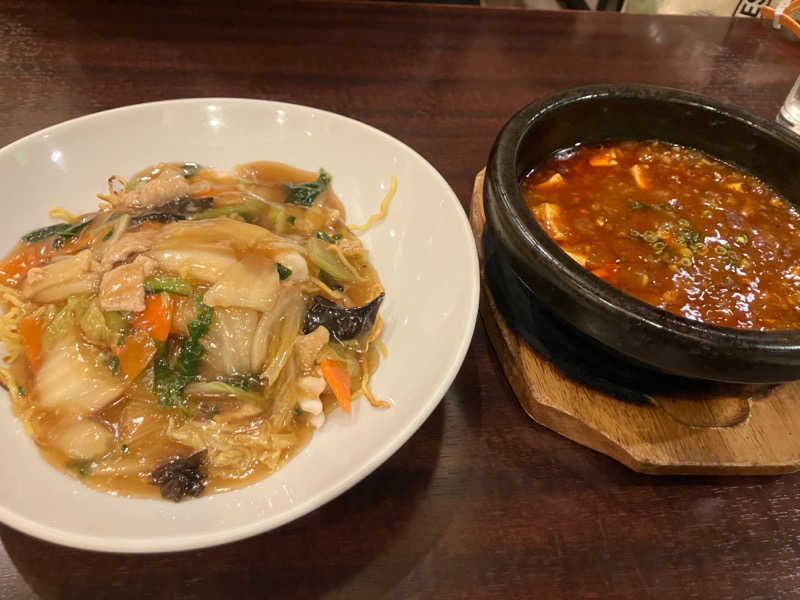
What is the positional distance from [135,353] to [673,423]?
1413 mm

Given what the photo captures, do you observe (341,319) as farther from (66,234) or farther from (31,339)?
(66,234)

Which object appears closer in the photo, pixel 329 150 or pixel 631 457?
pixel 631 457

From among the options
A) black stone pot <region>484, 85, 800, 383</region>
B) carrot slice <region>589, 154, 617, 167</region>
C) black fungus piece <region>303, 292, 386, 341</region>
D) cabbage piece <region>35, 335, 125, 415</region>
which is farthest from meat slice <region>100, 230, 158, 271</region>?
carrot slice <region>589, 154, 617, 167</region>

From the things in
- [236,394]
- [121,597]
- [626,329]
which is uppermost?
[626,329]

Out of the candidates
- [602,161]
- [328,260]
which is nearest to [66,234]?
[328,260]

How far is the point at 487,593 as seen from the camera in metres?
1.27

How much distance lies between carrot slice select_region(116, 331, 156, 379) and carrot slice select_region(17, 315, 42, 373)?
256 mm

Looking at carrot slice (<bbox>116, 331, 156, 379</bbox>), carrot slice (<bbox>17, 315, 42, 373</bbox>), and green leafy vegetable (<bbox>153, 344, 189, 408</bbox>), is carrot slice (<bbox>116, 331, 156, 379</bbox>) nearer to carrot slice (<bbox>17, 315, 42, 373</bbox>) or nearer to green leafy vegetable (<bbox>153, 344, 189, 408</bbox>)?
green leafy vegetable (<bbox>153, 344, 189, 408</bbox>)

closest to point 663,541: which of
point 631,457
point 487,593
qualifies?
point 631,457

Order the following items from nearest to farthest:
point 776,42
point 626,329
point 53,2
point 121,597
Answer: point 121,597, point 626,329, point 53,2, point 776,42

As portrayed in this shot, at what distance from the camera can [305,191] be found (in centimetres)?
203

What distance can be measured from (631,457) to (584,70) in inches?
95.5

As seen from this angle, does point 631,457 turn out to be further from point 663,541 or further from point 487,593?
point 487,593

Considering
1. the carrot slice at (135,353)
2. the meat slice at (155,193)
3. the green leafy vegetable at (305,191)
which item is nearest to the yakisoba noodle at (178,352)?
the carrot slice at (135,353)
